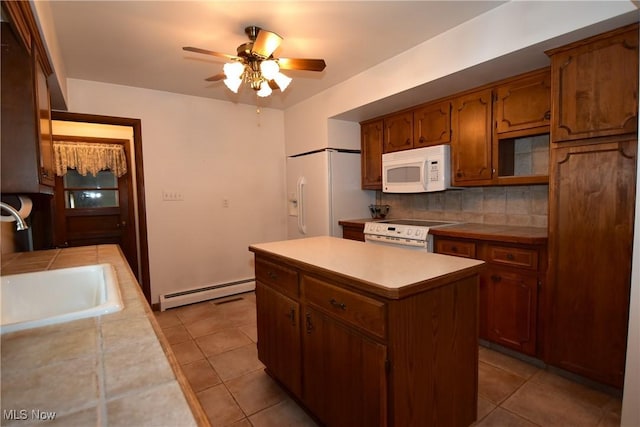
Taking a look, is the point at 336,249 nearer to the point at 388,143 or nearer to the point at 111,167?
the point at 388,143

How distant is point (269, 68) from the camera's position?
206cm

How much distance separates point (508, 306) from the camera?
2.34m

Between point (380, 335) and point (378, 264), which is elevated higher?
point (378, 264)

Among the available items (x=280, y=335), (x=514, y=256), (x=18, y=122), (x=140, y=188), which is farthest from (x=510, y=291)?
(x=140, y=188)

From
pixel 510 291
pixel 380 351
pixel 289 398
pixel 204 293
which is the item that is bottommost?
pixel 289 398

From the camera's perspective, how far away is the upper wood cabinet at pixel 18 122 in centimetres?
131

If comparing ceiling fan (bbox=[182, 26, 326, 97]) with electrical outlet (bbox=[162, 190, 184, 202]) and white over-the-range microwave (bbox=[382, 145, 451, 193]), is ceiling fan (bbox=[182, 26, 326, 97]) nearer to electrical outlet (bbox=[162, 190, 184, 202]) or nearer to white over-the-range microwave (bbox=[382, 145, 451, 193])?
white over-the-range microwave (bbox=[382, 145, 451, 193])

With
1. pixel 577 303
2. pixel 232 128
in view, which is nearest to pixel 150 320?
pixel 577 303

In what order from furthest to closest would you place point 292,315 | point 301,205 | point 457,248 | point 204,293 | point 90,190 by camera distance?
point 90,190
point 301,205
point 204,293
point 457,248
point 292,315

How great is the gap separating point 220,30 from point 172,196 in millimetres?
1985

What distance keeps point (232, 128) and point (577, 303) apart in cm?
371

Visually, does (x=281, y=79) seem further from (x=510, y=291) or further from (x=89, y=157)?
(x=89, y=157)

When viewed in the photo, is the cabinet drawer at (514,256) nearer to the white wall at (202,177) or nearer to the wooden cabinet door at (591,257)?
the wooden cabinet door at (591,257)

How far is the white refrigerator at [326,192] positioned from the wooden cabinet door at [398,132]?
0.49 m
